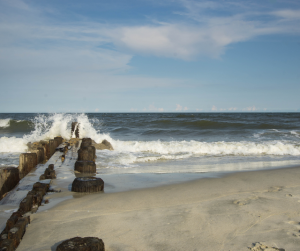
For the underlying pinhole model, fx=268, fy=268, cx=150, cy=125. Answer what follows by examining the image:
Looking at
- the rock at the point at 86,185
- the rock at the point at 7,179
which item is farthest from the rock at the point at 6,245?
the rock at the point at 7,179

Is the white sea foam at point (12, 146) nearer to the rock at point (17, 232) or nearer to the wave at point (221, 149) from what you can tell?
the wave at point (221, 149)

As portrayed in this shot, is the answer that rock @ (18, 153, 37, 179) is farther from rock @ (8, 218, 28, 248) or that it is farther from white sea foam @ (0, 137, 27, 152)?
white sea foam @ (0, 137, 27, 152)

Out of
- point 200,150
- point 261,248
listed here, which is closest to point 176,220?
point 261,248

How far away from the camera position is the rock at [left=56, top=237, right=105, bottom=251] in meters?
1.75

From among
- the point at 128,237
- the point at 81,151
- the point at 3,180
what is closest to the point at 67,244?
the point at 128,237

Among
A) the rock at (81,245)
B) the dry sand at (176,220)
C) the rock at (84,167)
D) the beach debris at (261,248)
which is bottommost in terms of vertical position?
the beach debris at (261,248)

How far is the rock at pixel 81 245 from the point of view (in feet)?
5.73

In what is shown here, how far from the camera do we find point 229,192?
378cm

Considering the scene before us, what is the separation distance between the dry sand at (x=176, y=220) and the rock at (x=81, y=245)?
285 millimetres

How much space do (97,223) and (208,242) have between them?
106 cm

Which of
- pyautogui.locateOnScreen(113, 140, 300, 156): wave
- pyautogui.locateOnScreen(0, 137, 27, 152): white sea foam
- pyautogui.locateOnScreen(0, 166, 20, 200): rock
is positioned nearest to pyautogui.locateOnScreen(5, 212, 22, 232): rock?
pyautogui.locateOnScreen(0, 166, 20, 200): rock

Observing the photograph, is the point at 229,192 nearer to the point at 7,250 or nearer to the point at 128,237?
the point at 128,237

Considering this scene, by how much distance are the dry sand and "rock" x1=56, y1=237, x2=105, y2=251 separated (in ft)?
0.94

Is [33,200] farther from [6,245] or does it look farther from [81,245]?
[81,245]
